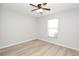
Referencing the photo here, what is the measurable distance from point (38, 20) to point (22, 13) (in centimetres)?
32

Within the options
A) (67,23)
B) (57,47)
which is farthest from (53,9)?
(57,47)

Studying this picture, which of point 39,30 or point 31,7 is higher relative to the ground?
point 31,7

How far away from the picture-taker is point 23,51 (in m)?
1.21

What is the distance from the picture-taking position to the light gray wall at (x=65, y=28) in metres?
1.27

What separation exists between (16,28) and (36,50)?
55 centimetres

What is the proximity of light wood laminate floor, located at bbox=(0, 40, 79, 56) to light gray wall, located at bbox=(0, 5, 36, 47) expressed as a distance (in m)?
0.11

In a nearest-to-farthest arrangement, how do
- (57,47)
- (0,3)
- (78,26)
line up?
1. (0,3)
2. (78,26)
3. (57,47)

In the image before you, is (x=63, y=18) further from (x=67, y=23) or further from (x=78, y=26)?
(x=78, y=26)

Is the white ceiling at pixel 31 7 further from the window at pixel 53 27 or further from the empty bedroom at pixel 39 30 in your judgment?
the window at pixel 53 27

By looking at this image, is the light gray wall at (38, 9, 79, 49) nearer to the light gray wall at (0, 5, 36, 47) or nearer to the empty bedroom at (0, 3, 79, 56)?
the empty bedroom at (0, 3, 79, 56)

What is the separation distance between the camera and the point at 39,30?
4.44ft

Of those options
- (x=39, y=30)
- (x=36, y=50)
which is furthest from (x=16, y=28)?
(x=36, y=50)

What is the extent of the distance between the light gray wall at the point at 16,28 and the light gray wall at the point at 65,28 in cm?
17

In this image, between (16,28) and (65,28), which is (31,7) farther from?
(65,28)
